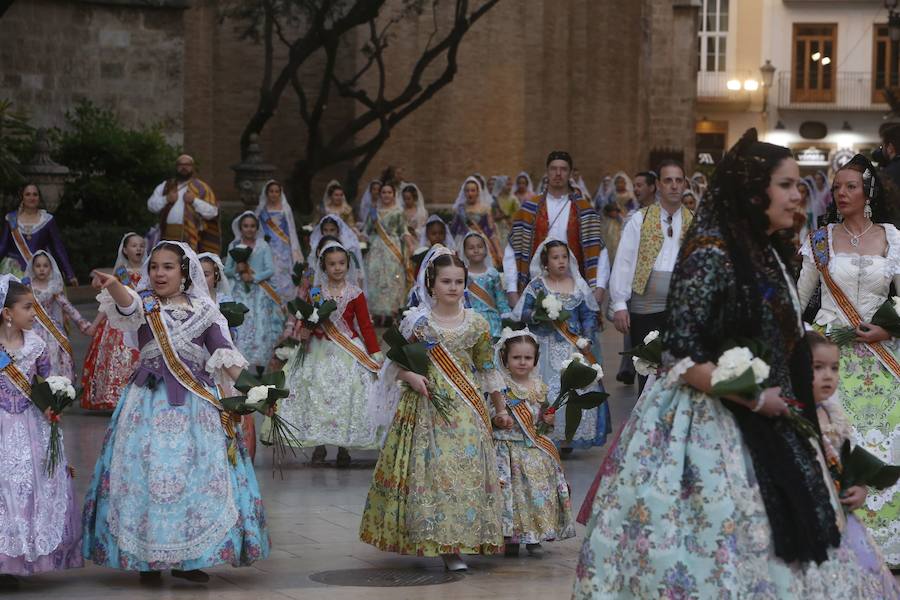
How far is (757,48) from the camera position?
226 feet

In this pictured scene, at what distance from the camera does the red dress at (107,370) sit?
15.2 metres

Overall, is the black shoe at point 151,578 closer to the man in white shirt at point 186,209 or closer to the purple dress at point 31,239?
the purple dress at point 31,239

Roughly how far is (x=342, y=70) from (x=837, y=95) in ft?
120

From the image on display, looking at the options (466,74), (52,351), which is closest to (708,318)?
(52,351)

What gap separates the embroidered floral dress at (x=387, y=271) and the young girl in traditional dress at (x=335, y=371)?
1072 centimetres

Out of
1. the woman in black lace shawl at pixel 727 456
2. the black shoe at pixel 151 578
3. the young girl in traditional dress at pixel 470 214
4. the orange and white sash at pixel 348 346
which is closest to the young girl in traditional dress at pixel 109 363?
the orange and white sash at pixel 348 346

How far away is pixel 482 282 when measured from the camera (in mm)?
14398

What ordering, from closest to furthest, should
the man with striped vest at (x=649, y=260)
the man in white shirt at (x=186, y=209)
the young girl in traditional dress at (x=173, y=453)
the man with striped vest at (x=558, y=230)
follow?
the young girl in traditional dress at (x=173, y=453)
the man with striped vest at (x=649, y=260)
the man with striped vest at (x=558, y=230)
the man in white shirt at (x=186, y=209)

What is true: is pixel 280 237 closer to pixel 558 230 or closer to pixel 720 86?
pixel 558 230

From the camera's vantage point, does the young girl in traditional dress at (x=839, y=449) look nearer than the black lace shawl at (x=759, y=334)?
No

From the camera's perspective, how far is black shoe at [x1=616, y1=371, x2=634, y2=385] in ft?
56.0

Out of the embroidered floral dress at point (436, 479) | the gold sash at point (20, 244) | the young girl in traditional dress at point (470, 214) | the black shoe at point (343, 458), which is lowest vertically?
the black shoe at point (343, 458)

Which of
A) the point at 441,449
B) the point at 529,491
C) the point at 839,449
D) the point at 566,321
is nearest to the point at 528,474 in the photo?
the point at 529,491

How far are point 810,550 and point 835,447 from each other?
86 cm
